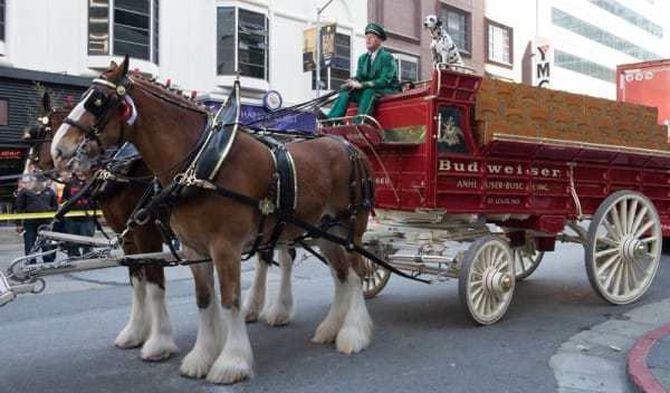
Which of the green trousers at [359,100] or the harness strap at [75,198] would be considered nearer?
the harness strap at [75,198]

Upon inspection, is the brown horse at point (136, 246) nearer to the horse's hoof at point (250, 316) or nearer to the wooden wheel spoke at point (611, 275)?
the horse's hoof at point (250, 316)

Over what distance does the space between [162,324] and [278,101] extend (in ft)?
11.8

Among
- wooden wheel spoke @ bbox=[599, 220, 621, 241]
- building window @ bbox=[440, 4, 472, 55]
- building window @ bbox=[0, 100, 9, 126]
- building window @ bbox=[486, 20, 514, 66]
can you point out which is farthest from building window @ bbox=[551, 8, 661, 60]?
wooden wheel spoke @ bbox=[599, 220, 621, 241]

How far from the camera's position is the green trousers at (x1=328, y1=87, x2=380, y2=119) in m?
7.00

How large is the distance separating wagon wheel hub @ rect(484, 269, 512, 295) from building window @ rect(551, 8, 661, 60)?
42.8 metres

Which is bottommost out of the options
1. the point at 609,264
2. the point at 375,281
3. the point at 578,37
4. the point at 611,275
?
the point at 375,281

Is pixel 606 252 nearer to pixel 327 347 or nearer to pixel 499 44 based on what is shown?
pixel 327 347

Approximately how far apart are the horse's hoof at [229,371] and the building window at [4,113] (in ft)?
48.6

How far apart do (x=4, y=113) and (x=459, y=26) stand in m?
21.2

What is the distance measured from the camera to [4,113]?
1706 centimetres

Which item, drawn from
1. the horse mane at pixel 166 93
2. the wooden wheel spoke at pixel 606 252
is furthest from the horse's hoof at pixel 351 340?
the wooden wheel spoke at pixel 606 252

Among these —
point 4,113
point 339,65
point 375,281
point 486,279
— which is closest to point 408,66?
point 339,65

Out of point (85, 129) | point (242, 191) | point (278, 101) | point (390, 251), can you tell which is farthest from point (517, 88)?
point (85, 129)

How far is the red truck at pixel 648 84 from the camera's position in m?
13.5
